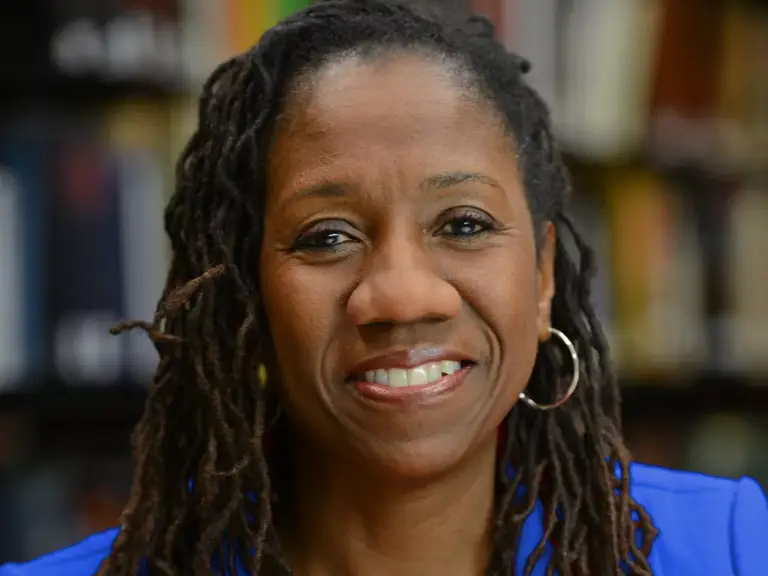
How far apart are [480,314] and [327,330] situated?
14cm

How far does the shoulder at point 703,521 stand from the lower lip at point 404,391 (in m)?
0.33

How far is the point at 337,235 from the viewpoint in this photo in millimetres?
920

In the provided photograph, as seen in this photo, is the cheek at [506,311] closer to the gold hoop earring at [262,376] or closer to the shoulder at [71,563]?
the gold hoop earring at [262,376]

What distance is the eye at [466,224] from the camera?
0.92 metres

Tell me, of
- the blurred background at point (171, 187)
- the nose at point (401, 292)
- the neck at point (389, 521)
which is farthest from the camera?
the blurred background at point (171, 187)

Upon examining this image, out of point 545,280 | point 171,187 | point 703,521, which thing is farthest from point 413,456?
point 171,187

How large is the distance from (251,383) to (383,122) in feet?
0.93

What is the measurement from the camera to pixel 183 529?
1025mm

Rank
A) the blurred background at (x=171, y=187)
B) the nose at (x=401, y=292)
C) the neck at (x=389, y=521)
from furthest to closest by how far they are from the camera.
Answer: the blurred background at (x=171, y=187)
the neck at (x=389, y=521)
the nose at (x=401, y=292)

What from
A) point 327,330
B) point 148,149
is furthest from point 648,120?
point 327,330

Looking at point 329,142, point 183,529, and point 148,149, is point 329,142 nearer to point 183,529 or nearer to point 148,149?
point 183,529

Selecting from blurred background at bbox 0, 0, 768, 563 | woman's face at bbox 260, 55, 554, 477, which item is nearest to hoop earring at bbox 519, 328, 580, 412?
woman's face at bbox 260, 55, 554, 477

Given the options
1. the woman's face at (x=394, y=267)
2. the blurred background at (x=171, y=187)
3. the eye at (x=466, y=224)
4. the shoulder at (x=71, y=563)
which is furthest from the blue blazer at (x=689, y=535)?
the blurred background at (x=171, y=187)

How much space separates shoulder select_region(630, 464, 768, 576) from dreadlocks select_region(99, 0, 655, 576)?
0.04 m
